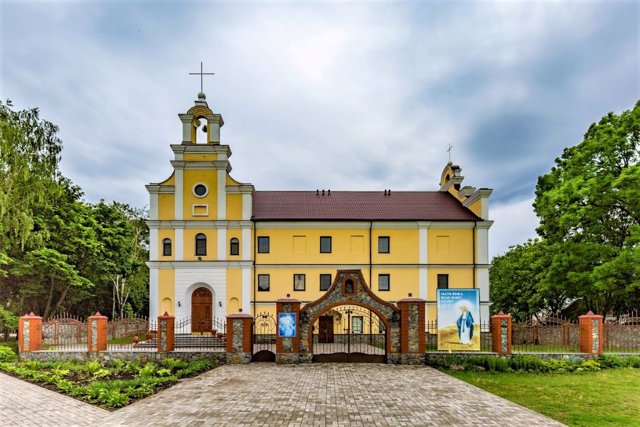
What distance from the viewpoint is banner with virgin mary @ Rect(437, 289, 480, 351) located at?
59.5ft

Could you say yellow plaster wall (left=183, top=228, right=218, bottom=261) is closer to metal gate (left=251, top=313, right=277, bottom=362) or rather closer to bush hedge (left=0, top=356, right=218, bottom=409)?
metal gate (left=251, top=313, right=277, bottom=362)

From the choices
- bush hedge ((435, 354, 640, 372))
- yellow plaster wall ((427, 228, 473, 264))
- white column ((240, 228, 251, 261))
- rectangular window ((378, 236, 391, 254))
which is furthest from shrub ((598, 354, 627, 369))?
white column ((240, 228, 251, 261))

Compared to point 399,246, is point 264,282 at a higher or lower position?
lower

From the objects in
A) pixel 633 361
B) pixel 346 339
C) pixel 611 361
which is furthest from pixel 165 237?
pixel 633 361

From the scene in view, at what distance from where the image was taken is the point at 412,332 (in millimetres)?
18203

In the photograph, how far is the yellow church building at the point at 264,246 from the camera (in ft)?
91.4

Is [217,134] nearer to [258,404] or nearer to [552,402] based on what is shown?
[258,404]

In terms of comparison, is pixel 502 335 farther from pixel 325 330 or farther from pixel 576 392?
pixel 325 330

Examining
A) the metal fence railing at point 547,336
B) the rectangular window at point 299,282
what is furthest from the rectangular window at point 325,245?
the metal fence railing at point 547,336

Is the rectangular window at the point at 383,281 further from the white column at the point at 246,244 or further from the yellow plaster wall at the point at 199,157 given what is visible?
the yellow plaster wall at the point at 199,157

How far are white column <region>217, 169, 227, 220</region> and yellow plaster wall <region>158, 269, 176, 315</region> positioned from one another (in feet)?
15.7

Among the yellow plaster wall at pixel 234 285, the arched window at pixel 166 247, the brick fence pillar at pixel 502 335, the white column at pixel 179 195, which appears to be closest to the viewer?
the brick fence pillar at pixel 502 335

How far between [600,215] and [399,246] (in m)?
11.3

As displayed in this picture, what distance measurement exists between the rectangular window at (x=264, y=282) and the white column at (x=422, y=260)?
32.0 feet
